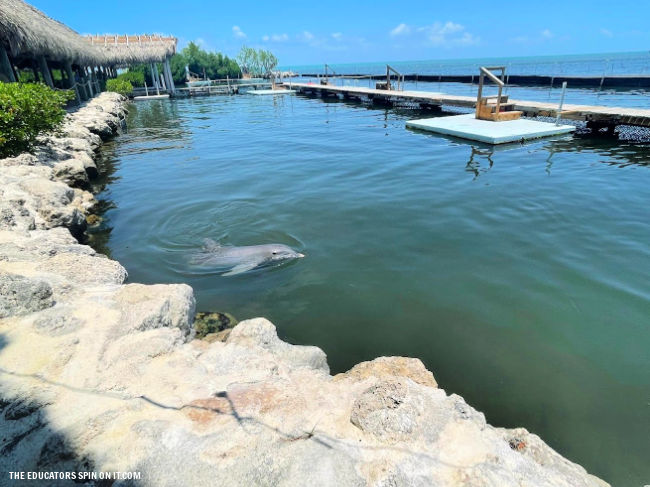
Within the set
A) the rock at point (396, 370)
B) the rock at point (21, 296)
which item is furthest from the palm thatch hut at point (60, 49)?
the rock at point (396, 370)

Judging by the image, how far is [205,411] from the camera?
2416 millimetres

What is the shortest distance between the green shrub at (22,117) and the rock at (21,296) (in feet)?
22.2

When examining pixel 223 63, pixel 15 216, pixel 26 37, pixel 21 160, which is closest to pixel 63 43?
pixel 26 37

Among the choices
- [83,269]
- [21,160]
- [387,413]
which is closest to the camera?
[387,413]

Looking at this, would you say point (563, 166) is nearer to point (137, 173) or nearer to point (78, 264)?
point (78, 264)

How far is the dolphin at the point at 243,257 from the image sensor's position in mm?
5863

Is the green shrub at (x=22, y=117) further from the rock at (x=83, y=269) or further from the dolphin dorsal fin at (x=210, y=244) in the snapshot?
the rock at (x=83, y=269)

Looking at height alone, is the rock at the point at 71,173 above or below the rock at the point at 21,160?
below

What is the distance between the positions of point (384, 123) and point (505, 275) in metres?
15.2

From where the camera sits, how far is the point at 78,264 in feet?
14.1

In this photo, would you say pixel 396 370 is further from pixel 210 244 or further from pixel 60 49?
pixel 60 49

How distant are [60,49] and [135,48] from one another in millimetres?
17834

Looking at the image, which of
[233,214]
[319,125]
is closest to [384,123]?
[319,125]

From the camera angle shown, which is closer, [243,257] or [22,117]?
[243,257]
